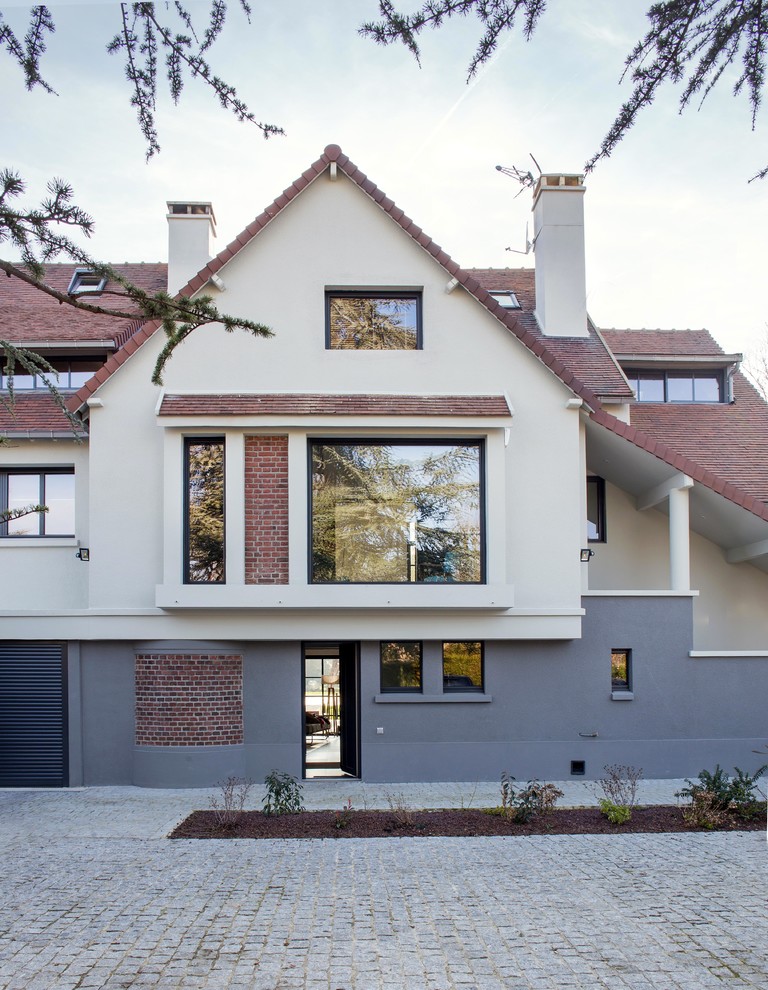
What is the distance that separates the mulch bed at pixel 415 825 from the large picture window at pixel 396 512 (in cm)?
337

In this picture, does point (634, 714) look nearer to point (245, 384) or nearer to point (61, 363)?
point (245, 384)

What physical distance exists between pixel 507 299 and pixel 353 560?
25.1 feet

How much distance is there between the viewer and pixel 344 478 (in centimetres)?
1223

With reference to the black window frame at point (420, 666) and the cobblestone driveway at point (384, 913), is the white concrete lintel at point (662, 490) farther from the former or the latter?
the cobblestone driveway at point (384, 913)

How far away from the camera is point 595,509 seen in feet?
48.6

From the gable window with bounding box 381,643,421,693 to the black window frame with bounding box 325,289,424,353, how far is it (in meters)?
4.40

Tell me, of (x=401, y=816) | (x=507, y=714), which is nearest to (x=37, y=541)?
(x=401, y=816)

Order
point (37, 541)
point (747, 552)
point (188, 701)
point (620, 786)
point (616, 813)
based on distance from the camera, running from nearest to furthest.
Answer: point (616, 813)
point (620, 786)
point (188, 701)
point (37, 541)
point (747, 552)

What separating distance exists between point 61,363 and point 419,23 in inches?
505

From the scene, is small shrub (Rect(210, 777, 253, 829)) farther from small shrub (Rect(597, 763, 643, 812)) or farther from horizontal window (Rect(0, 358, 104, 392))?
horizontal window (Rect(0, 358, 104, 392))

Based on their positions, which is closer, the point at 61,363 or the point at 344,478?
the point at 344,478

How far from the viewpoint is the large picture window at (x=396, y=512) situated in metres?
12.1

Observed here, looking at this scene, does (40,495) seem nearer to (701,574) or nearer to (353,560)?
(353,560)

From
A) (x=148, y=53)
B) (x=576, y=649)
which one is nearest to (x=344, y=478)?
(x=576, y=649)
